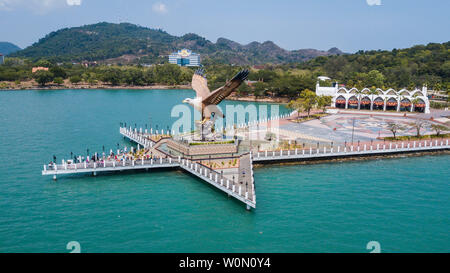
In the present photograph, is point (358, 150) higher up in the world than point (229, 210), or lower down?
higher up

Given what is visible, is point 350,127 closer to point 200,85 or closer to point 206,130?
point 206,130

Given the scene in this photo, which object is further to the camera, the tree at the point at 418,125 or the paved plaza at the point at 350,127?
the tree at the point at 418,125

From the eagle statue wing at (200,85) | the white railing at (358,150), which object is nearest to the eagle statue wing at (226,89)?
the eagle statue wing at (200,85)

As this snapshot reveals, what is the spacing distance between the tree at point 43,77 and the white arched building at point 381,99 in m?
122

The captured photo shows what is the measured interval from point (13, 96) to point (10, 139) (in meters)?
77.5

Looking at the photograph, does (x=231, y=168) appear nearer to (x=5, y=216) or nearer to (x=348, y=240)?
(x=348, y=240)

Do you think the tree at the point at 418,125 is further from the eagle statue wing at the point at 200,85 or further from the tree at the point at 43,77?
the tree at the point at 43,77

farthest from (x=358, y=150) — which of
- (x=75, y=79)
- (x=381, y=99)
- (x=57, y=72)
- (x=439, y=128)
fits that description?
(x=57, y=72)

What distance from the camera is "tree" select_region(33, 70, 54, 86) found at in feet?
523

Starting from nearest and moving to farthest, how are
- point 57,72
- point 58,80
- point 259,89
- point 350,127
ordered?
1. point 350,127
2. point 259,89
3. point 58,80
4. point 57,72

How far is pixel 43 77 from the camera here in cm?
15950

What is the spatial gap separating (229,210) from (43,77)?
150 metres

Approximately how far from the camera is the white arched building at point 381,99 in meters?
94.3

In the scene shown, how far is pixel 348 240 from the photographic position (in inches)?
1240
